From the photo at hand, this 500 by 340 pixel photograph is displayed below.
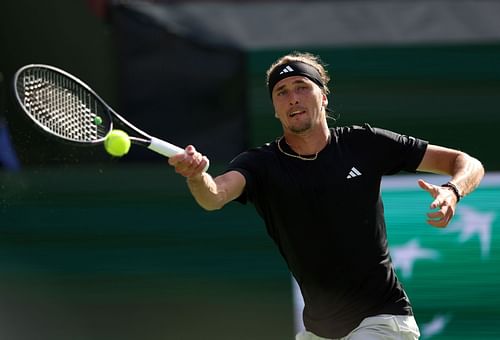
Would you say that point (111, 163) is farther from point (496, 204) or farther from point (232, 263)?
point (496, 204)

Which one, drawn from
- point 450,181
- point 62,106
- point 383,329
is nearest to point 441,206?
point 450,181

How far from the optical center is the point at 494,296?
588 centimetres

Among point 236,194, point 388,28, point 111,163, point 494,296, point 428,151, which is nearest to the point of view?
point 236,194

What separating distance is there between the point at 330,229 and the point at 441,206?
0.54 metres

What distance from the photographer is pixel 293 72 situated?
4.27 meters

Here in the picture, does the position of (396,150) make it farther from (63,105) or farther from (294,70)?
(63,105)

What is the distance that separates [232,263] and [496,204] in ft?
5.65

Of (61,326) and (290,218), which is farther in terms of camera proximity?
(61,326)

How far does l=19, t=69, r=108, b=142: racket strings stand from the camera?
13.7 ft

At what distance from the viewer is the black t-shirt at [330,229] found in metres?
4.13

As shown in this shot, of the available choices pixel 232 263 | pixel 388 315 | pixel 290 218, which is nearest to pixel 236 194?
pixel 290 218

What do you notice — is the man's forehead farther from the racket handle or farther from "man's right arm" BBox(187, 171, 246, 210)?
the racket handle

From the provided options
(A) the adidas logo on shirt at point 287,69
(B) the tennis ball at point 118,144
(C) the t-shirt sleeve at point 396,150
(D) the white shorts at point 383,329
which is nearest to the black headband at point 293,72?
(A) the adidas logo on shirt at point 287,69

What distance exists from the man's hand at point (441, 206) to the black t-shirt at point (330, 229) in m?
0.39
